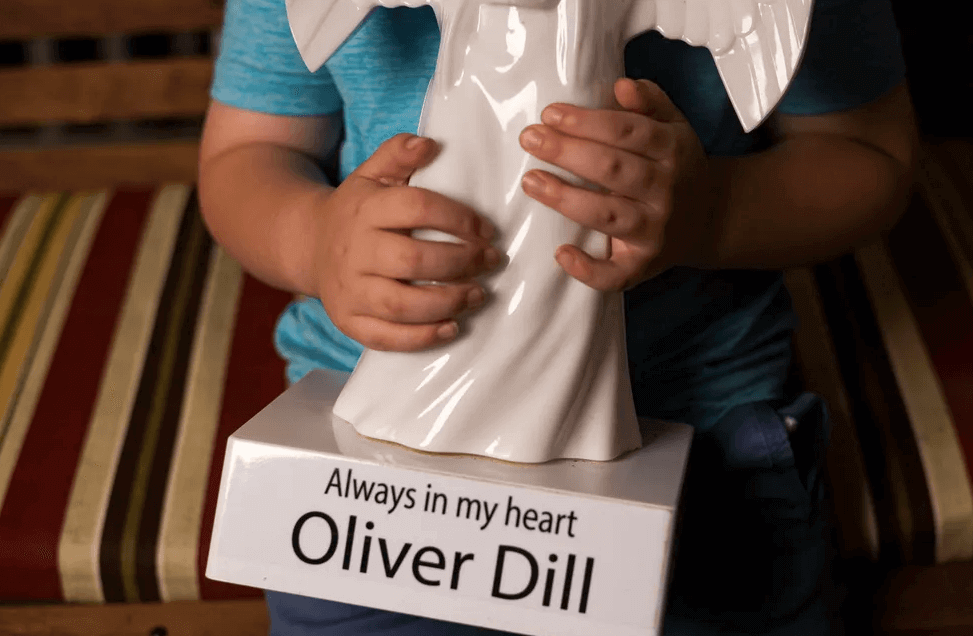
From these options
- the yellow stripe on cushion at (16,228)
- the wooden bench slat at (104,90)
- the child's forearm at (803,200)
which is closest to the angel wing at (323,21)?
the child's forearm at (803,200)

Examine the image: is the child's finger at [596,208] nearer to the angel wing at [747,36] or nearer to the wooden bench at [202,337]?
the angel wing at [747,36]

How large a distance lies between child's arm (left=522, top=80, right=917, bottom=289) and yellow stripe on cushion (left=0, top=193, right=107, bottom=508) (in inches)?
23.5

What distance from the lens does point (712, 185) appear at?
0.53 m

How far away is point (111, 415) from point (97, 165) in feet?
1.87

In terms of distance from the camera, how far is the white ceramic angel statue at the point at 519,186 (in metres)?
0.45

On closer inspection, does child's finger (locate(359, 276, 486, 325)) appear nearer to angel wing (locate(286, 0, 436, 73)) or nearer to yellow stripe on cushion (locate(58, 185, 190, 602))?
angel wing (locate(286, 0, 436, 73))

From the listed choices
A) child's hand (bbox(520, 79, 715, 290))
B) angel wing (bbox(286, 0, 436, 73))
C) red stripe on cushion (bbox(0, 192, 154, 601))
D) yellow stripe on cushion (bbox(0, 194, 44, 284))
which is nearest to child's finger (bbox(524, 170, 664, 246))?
child's hand (bbox(520, 79, 715, 290))

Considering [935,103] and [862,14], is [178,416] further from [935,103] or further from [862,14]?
[935,103]

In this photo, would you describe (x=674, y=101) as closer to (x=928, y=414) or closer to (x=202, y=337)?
(x=928, y=414)

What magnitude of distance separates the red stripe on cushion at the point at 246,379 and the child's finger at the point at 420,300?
360 mm

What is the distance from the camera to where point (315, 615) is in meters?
0.63

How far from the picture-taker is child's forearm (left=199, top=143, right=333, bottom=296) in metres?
0.58

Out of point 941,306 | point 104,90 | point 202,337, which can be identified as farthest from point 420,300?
point 104,90

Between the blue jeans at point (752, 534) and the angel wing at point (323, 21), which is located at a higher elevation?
the angel wing at point (323, 21)
